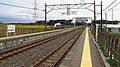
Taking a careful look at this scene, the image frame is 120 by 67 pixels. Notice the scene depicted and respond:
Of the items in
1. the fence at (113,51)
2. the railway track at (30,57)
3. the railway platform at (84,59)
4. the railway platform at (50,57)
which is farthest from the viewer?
the railway track at (30,57)

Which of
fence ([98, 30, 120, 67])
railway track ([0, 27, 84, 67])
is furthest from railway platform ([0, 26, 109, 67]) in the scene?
fence ([98, 30, 120, 67])

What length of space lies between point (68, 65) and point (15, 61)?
319 cm

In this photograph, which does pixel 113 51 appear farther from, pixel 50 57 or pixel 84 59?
pixel 50 57

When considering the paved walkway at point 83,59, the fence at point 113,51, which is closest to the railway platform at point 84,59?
the paved walkway at point 83,59

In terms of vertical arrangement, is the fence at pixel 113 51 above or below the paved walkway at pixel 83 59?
above

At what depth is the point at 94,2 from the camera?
43.8m

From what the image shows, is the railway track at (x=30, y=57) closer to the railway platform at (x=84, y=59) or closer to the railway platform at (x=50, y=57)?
the railway platform at (x=50, y=57)

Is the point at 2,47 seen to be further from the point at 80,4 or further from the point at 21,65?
the point at 80,4

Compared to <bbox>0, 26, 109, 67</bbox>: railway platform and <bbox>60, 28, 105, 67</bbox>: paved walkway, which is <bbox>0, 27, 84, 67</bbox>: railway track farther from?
<bbox>60, 28, 105, 67</bbox>: paved walkway

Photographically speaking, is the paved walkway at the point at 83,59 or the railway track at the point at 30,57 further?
the railway track at the point at 30,57

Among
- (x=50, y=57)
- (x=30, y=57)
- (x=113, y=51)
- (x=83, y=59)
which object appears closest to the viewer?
(x=113, y=51)

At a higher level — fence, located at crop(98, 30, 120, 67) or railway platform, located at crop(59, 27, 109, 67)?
fence, located at crop(98, 30, 120, 67)

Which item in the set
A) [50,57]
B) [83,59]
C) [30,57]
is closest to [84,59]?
[83,59]

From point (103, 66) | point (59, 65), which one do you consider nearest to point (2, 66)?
point (59, 65)
